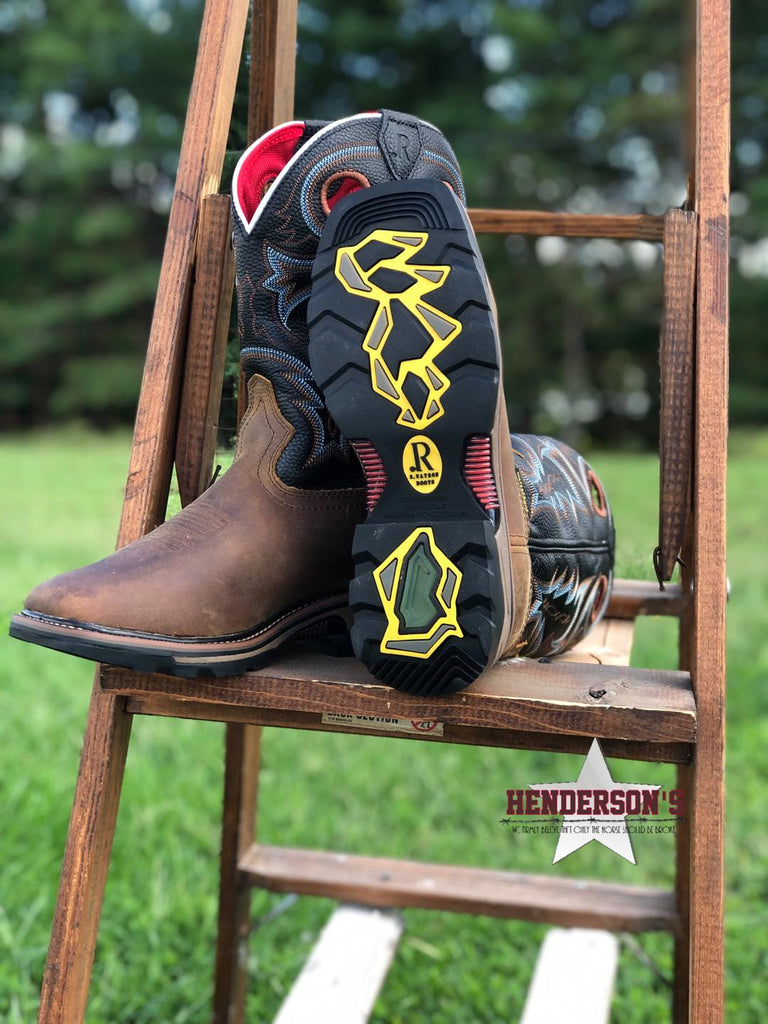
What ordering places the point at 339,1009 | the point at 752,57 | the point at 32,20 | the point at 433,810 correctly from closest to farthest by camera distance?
the point at 339,1009 → the point at 433,810 → the point at 752,57 → the point at 32,20

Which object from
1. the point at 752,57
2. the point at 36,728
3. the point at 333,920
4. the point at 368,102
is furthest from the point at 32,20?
the point at 333,920

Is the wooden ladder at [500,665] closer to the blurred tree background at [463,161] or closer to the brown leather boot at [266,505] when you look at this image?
the brown leather boot at [266,505]

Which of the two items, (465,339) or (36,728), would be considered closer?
(465,339)

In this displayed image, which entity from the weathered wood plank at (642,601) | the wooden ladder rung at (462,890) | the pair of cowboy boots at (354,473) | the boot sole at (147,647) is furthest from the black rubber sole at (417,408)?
the wooden ladder rung at (462,890)

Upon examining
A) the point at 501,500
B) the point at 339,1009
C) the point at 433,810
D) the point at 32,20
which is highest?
the point at 32,20

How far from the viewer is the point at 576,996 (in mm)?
1297

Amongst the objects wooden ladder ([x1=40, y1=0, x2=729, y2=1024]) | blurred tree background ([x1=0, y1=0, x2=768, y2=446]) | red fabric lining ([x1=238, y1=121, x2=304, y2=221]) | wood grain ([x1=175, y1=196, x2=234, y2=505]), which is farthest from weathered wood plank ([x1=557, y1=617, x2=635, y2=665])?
blurred tree background ([x1=0, y1=0, x2=768, y2=446])

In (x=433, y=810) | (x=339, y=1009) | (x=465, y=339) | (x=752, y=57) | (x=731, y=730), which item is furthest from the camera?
(x=752, y=57)

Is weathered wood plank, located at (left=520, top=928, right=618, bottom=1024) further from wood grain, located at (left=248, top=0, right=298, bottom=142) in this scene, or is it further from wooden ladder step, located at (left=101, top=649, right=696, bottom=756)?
wood grain, located at (left=248, top=0, right=298, bottom=142)

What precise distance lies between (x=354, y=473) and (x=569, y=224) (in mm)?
596

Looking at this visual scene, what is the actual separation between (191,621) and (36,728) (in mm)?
1472

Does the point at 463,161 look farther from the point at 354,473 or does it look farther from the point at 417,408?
the point at 417,408

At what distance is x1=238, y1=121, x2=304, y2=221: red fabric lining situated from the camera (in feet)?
2.94

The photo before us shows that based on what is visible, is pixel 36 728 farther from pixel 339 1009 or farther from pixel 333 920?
pixel 339 1009
